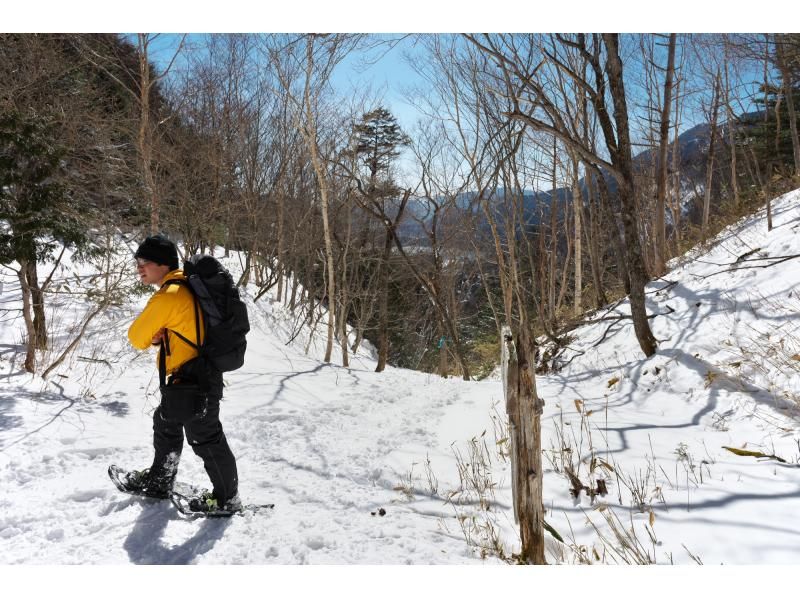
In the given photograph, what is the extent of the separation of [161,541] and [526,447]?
2061 mm

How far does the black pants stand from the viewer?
2.91 m

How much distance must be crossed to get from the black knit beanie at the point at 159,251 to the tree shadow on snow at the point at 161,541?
1514 millimetres

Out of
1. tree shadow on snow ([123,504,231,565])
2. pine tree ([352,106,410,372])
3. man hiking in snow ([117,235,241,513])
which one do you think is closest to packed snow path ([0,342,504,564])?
tree shadow on snow ([123,504,231,565])

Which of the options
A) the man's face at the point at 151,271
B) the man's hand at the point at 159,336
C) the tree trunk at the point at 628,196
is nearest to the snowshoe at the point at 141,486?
the man's hand at the point at 159,336

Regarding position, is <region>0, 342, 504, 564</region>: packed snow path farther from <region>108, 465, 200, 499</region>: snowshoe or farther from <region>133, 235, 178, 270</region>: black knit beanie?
<region>133, 235, 178, 270</region>: black knit beanie

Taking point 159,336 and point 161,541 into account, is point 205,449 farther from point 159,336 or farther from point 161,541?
point 159,336

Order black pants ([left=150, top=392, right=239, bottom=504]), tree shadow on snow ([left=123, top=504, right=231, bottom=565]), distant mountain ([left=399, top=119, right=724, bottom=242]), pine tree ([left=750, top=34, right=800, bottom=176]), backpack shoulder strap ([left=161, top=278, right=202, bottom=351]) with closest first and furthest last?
tree shadow on snow ([left=123, top=504, right=231, bottom=565]) → backpack shoulder strap ([left=161, top=278, right=202, bottom=351]) → black pants ([left=150, top=392, right=239, bottom=504]) → pine tree ([left=750, top=34, right=800, bottom=176]) → distant mountain ([left=399, top=119, right=724, bottom=242])

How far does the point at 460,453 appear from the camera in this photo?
4434 mm

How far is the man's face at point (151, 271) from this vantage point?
288 cm

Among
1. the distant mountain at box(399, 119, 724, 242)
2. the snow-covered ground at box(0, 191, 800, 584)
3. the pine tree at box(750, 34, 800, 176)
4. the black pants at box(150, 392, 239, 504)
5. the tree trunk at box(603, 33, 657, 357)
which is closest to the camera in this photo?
the snow-covered ground at box(0, 191, 800, 584)

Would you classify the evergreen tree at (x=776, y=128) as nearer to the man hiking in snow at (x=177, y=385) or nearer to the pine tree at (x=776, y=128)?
the pine tree at (x=776, y=128)

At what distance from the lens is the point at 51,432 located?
12.7 ft

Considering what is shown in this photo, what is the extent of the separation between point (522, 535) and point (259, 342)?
33.8 feet
